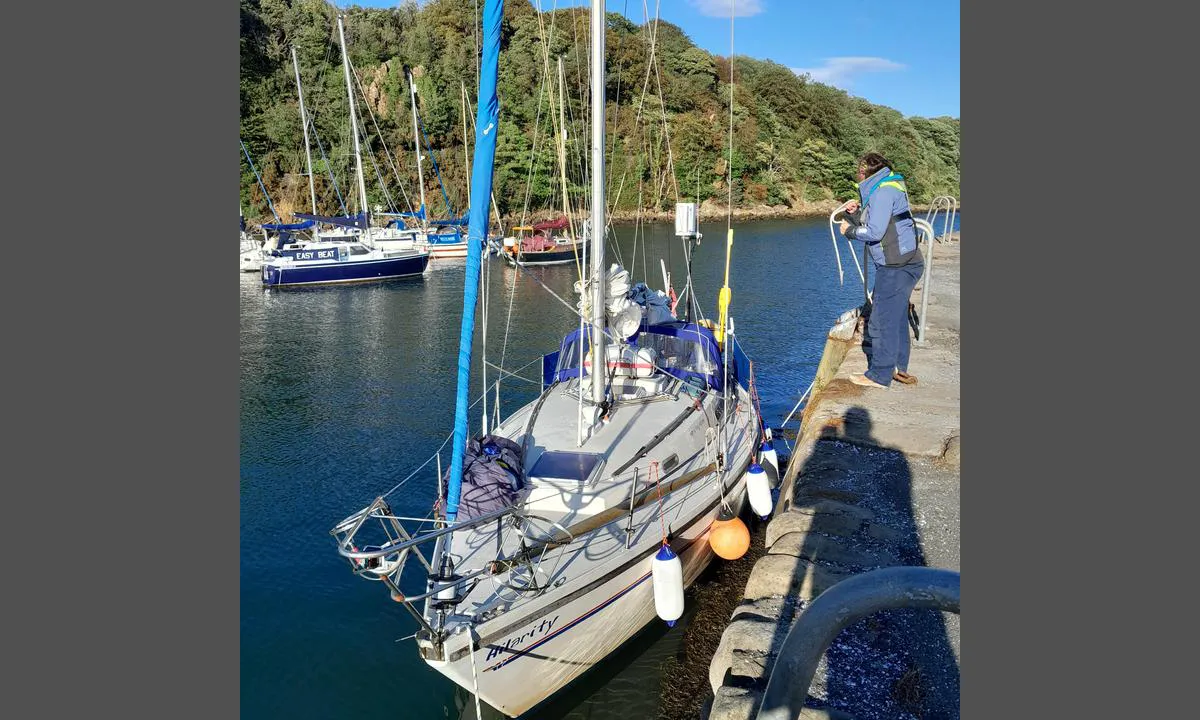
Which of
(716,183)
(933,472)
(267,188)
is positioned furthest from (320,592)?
(716,183)

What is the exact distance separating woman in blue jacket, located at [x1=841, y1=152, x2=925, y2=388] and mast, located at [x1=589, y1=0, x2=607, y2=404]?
8.38ft

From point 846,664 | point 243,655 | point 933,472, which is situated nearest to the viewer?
point 846,664

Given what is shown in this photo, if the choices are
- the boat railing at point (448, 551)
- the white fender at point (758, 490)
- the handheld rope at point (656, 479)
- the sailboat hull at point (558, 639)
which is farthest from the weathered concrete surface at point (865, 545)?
the boat railing at point (448, 551)

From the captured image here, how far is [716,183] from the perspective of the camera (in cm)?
6919

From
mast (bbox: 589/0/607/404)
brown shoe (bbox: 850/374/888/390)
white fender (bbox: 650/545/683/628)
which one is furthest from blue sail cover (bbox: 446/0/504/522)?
brown shoe (bbox: 850/374/888/390)

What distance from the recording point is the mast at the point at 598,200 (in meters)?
8.38

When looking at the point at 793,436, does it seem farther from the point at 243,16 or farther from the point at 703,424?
the point at 243,16

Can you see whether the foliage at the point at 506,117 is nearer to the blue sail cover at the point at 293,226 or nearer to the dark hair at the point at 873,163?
the blue sail cover at the point at 293,226

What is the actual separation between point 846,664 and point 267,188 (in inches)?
2317

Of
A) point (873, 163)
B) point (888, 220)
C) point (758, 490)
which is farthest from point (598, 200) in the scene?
point (758, 490)

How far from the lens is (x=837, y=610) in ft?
5.35

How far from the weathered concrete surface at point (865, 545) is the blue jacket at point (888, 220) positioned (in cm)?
166

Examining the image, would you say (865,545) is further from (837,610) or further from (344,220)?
(344,220)

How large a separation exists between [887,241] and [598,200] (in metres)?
3.00
